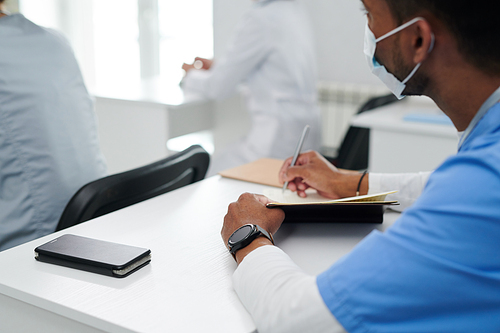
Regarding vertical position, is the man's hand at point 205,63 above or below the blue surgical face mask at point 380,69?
below

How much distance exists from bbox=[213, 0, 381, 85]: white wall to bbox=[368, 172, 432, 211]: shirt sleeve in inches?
79.9

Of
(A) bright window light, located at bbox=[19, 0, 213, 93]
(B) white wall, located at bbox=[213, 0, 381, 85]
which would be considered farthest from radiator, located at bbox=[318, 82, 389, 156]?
(A) bright window light, located at bbox=[19, 0, 213, 93]

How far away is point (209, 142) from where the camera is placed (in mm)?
3693

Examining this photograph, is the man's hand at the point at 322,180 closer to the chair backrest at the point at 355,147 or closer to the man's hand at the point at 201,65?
the chair backrest at the point at 355,147

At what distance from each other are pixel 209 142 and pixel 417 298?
325 cm

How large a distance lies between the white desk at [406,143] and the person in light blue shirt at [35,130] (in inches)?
52.5

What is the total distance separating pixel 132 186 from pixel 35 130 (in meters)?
0.24

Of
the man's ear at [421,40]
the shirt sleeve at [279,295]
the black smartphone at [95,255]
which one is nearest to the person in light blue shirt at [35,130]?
the black smartphone at [95,255]

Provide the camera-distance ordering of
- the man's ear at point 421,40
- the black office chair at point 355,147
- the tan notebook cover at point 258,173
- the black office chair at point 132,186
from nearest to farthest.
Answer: the man's ear at point 421,40, the black office chair at point 132,186, the tan notebook cover at point 258,173, the black office chair at point 355,147

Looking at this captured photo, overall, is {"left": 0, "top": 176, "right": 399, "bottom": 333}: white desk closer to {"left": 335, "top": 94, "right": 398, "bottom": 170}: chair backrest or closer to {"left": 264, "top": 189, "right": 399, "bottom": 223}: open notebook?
{"left": 264, "top": 189, "right": 399, "bottom": 223}: open notebook

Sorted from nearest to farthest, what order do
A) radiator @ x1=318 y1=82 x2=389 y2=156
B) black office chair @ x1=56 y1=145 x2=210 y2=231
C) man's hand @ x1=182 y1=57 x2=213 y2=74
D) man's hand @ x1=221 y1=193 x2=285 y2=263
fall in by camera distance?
1. man's hand @ x1=221 y1=193 x2=285 y2=263
2. black office chair @ x1=56 y1=145 x2=210 y2=231
3. man's hand @ x1=182 y1=57 x2=213 y2=74
4. radiator @ x1=318 y1=82 x2=389 y2=156

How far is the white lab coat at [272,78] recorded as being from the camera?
2334 mm

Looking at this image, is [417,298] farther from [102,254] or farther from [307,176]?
[307,176]

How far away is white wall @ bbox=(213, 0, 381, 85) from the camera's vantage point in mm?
3004
